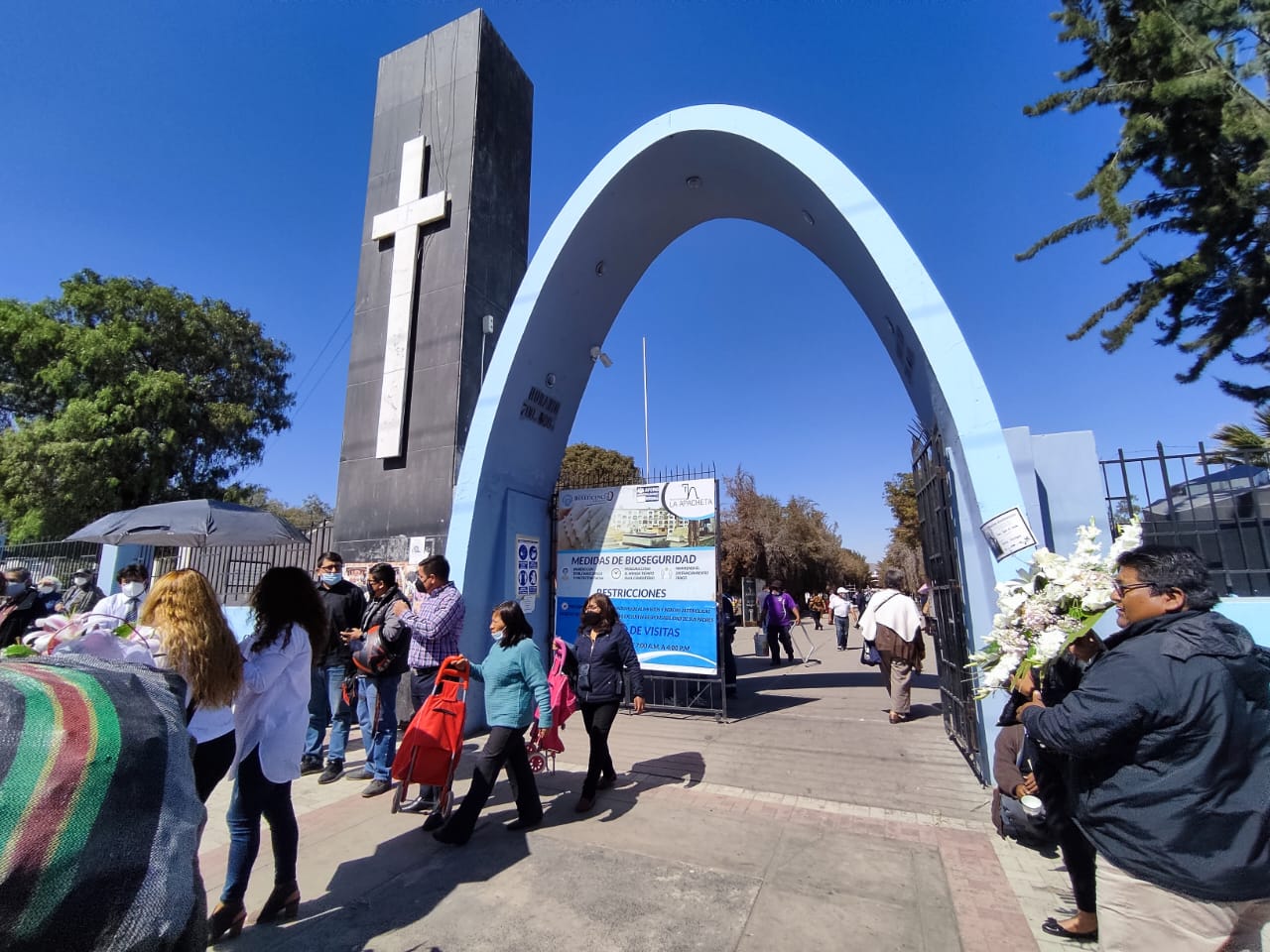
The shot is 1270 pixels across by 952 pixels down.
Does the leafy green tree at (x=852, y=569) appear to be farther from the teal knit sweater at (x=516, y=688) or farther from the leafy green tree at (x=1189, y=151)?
the teal knit sweater at (x=516, y=688)

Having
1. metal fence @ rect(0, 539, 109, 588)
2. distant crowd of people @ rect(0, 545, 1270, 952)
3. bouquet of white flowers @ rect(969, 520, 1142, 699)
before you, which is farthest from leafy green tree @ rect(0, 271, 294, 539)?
bouquet of white flowers @ rect(969, 520, 1142, 699)

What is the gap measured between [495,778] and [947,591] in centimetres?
427

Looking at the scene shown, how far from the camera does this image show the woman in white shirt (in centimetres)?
308

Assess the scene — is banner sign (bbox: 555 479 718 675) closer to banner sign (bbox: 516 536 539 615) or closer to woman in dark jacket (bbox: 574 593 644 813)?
banner sign (bbox: 516 536 539 615)

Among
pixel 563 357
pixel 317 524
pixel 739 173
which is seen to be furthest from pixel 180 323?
pixel 739 173

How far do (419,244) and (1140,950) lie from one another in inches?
453

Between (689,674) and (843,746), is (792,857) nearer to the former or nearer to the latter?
(843,746)

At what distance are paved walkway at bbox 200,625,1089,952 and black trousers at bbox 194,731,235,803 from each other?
0.82 m

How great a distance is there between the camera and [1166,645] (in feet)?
6.89

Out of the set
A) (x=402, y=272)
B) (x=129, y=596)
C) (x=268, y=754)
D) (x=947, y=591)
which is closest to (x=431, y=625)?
(x=268, y=754)

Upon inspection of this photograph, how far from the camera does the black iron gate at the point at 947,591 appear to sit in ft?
17.9

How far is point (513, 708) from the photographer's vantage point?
14.1 feet

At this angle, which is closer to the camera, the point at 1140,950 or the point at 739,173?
the point at 1140,950

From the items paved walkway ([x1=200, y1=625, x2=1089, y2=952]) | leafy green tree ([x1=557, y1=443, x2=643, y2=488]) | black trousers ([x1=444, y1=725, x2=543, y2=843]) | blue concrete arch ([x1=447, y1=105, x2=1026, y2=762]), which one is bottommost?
paved walkway ([x1=200, y1=625, x2=1089, y2=952])
